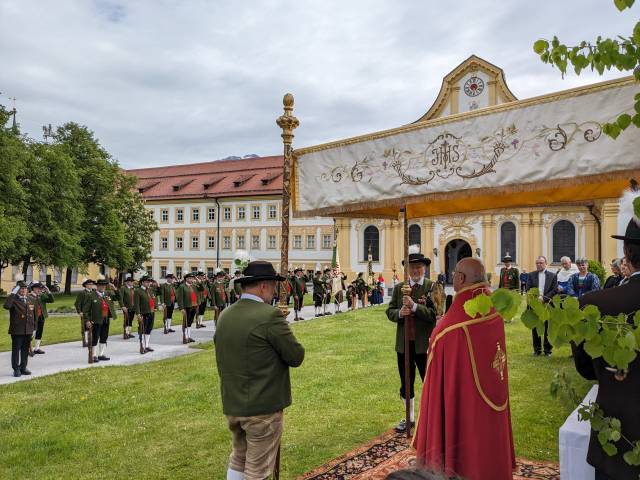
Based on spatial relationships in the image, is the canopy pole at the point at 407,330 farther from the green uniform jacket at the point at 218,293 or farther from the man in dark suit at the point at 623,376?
the green uniform jacket at the point at 218,293

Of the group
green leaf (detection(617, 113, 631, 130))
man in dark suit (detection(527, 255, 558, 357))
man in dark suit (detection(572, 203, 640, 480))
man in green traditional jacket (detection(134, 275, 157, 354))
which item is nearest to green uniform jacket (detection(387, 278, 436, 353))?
man in dark suit (detection(572, 203, 640, 480))

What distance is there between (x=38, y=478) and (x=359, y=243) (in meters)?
38.3

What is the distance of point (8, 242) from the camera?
93.1 feet

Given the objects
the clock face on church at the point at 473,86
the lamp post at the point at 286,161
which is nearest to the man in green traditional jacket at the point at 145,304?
the lamp post at the point at 286,161

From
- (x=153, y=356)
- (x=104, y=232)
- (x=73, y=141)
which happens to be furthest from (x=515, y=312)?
(x=73, y=141)

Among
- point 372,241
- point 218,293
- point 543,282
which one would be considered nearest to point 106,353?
point 218,293

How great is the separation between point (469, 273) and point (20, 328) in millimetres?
A: 10123

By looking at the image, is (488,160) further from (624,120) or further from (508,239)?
(508,239)

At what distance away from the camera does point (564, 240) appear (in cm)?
3669

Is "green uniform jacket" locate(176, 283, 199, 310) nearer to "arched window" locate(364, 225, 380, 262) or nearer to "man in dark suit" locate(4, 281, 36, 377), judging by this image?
"man in dark suit" locate(4, 281, 36, 377)

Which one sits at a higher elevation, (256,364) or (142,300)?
(256,364)

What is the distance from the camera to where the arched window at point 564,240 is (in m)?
36.4

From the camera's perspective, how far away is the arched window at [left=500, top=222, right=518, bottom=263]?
38094 millimetres

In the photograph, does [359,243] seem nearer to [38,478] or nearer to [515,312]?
[38,478]
